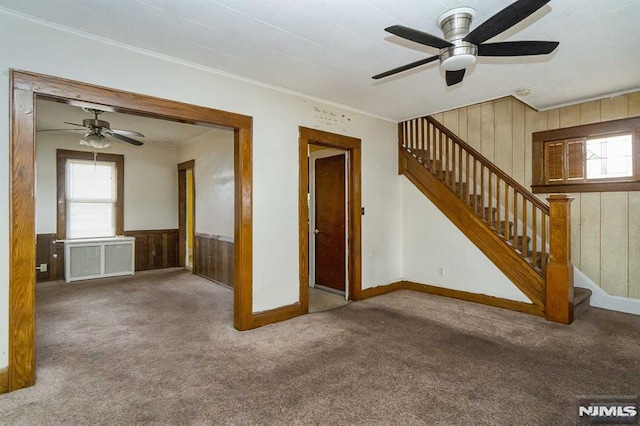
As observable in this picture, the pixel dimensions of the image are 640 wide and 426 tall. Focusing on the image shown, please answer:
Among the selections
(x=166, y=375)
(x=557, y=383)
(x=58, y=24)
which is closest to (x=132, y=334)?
(x=166, y=375)

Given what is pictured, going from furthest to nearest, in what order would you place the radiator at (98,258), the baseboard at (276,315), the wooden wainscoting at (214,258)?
the radiator at (98,258), the wooden wainscoting at (214,258), the baseboard at (276,315)

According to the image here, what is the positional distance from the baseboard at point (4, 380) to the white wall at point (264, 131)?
1.8 inches

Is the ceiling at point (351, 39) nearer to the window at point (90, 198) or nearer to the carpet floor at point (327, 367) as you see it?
the carpet floor at point (327, 367)

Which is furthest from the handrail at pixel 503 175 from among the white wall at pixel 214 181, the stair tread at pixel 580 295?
the white wall at pixel 214 181

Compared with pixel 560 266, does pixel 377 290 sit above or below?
below

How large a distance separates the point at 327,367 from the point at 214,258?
3.71 meters

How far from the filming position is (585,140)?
14.3 ft

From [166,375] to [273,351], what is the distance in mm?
852

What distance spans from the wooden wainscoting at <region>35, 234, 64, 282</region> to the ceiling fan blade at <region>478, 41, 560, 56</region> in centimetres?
709

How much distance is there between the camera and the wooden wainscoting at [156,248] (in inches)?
266

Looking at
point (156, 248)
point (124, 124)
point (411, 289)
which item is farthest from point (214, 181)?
point (411, 289)

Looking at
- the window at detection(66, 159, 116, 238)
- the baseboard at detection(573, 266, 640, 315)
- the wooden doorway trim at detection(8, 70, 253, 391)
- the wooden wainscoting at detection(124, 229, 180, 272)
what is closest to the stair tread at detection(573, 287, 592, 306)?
the baseboard at detection(573, 266, 640, 315)

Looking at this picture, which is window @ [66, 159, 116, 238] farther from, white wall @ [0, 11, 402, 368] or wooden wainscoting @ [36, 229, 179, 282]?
white wall @ [0, 11, 402, 368]

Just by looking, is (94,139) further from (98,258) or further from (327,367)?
(327,367)
